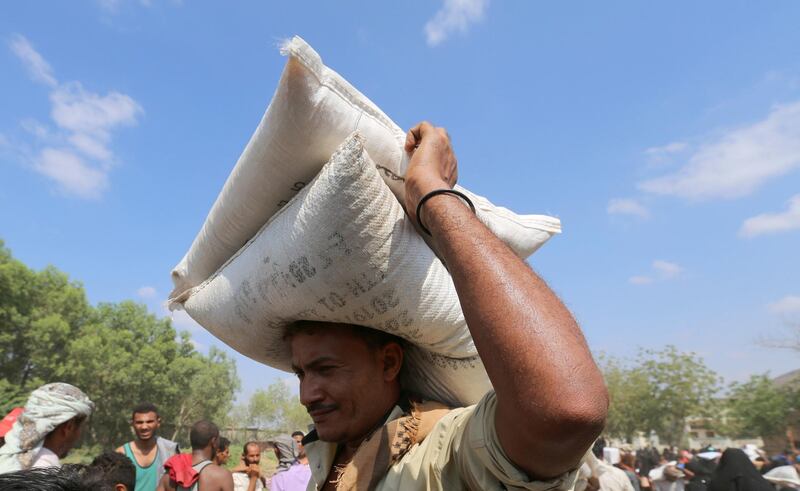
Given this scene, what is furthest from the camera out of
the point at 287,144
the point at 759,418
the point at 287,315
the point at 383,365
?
the point at 759,418

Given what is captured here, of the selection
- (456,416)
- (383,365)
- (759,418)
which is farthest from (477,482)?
(759,418)

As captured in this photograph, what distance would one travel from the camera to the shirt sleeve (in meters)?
0.93

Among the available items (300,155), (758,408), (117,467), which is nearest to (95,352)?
(117,467)

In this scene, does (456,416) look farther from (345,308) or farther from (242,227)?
(242,227)

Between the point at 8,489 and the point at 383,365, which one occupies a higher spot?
the point at 383,365

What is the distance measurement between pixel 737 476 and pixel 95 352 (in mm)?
38882

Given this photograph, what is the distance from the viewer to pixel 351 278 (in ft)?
4.61

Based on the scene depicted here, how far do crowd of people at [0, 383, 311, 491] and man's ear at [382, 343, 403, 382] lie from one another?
1.59ft

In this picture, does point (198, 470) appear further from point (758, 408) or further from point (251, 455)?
point (758, 408)

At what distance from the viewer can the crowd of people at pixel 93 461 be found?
1536 millimetres

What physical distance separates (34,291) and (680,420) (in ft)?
159

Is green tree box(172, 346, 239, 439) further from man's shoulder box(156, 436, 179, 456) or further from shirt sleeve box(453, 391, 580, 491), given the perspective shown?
shirt sleeve box(453, 391, 580, 491)

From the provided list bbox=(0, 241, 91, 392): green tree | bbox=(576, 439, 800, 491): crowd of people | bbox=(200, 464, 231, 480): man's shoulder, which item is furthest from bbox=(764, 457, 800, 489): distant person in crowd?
bbox=(0, 241, 91, 392): green tree

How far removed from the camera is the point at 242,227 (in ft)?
5.88
